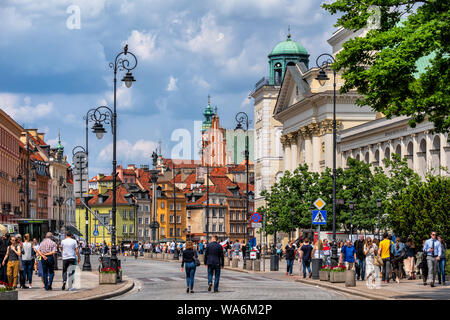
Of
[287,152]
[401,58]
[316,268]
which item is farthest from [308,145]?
[401,58]

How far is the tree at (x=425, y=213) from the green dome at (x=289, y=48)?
87.1 m

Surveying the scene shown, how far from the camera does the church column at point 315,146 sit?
97.8 metres

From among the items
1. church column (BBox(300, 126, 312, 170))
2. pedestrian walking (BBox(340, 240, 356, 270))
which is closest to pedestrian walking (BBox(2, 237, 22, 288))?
pedestrian walking (BBox(340, 240, 356, 270))

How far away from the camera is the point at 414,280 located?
37906mm

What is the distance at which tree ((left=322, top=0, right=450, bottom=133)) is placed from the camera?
25.2 metres

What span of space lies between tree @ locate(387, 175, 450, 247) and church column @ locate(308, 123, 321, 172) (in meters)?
52.8

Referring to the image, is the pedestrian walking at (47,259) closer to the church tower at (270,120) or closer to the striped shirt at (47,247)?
the striped shirt at (47,247)

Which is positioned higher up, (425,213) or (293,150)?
(293,150)

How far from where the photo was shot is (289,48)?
430 ft

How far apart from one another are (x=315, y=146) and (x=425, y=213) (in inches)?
2221

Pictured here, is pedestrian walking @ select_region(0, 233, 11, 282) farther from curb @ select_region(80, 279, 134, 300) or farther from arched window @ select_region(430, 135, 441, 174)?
arched window @ select_region(430, 135, 441, 174)

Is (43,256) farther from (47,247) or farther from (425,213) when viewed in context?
(425,213)
